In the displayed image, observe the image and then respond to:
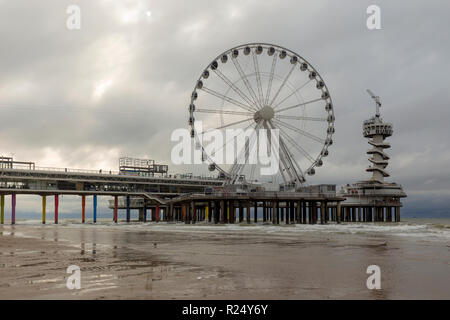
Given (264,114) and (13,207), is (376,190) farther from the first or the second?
(13,207)

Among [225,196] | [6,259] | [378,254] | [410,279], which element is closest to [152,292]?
[410,279]

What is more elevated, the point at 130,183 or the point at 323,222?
the point at 130,183

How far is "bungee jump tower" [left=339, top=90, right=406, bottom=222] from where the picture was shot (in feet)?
276

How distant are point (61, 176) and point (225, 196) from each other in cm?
3338

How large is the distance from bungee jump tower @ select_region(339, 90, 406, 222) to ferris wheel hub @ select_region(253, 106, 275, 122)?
35.4 metres

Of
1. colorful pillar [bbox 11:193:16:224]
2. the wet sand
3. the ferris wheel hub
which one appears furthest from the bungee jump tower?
Answer: the wet sand

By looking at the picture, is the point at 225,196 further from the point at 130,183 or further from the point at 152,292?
the point at 152,292
